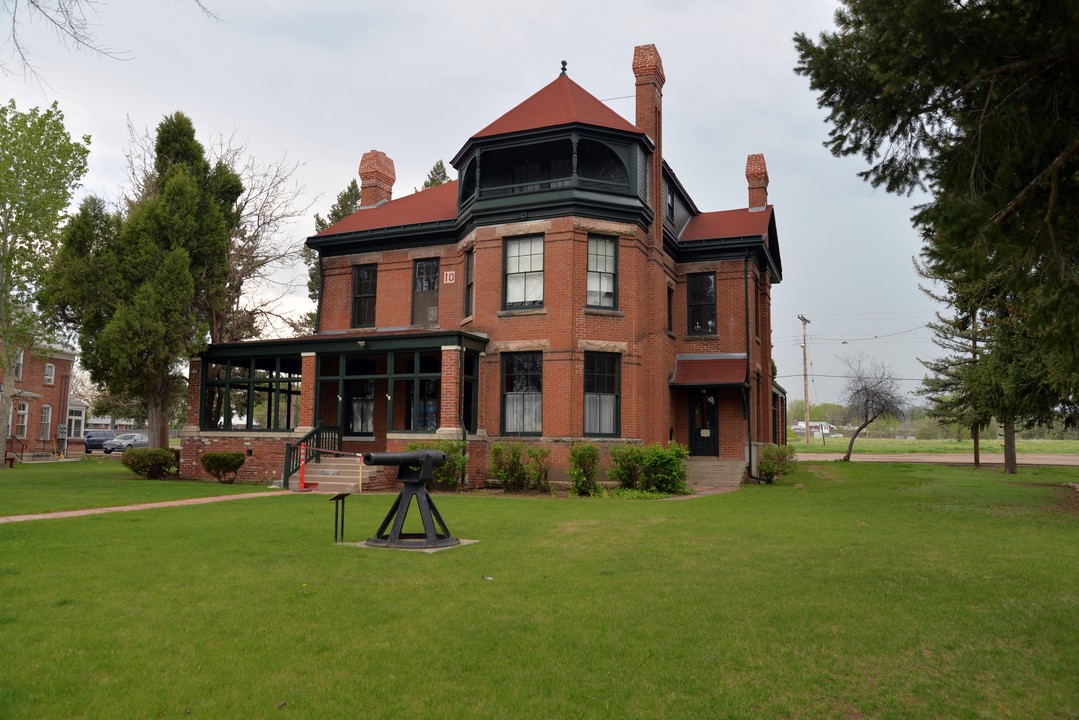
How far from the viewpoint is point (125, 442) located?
49.1 m

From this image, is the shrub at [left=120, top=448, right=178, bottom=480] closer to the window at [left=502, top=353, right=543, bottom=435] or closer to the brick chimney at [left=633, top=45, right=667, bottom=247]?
the window at [left=502, top=353, right=543, bottom=435]

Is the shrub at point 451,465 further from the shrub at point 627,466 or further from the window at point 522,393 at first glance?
the shrub at point 627,466

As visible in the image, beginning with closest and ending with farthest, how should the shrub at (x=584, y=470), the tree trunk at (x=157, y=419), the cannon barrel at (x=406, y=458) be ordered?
the cannon barrel at (x=406, y=458) < the shrub at (x=584, y=470) < the tree trunk at (x=157, y=419)

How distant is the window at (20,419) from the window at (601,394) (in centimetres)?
3679

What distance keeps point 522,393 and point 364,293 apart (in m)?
7.69

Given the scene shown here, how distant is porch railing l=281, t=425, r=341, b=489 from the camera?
816 inches

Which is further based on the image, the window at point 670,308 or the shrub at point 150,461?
the window at point 670,308

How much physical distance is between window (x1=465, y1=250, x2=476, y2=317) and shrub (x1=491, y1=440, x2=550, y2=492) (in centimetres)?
476

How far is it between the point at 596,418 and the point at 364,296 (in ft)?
31.6

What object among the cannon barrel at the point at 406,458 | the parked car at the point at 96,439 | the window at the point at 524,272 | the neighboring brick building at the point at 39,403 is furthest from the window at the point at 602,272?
the parked car at the point at 96,439

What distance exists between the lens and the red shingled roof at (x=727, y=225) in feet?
86.5

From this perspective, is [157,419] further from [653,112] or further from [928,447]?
[928,447]

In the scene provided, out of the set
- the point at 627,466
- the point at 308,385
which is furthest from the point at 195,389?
the point at 627,466

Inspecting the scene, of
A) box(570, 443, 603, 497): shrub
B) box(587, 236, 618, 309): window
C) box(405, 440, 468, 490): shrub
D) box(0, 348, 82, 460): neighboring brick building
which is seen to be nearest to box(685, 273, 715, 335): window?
box(587, 236, 618, 309): window
